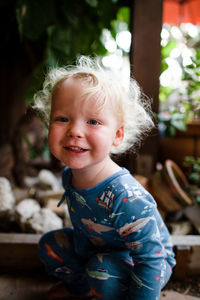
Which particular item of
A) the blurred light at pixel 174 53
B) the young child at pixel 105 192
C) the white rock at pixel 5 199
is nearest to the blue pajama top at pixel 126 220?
the young child at pixel 105 192

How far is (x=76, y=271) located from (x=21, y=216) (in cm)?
45

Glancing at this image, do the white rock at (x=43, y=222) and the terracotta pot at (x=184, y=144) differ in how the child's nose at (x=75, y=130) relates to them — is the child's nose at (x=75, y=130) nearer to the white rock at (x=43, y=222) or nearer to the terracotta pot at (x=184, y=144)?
the white rock at (x=43, y=222)

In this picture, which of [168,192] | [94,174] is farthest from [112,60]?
[94,174]

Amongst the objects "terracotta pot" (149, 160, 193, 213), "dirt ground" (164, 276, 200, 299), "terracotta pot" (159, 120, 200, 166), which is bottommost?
"dirt ground" (164, 276, 200, 299)

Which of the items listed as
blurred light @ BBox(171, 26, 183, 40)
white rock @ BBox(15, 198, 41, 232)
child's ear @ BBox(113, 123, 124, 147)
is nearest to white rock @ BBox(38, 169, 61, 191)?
white rock @ BBox(15, 198, 41, 232)

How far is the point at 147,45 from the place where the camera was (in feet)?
6.05

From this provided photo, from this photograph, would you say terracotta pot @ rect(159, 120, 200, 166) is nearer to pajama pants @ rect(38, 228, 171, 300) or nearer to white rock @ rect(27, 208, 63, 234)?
white rock @ rect(27, 208, 63, 234)

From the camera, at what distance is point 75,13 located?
7.07 ft

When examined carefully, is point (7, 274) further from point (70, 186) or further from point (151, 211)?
point (151, 211)

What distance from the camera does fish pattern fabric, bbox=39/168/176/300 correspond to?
88cm

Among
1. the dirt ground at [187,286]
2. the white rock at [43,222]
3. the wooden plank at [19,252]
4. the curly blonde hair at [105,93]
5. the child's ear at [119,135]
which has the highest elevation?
the curly blonde hair at [105,93]

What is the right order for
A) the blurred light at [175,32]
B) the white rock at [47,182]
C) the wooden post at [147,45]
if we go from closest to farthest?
the wooden post at [147,45] → the white rock at [47,182] → the blurred light at [175,32]

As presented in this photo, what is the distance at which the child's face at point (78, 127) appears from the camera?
2.91 ft

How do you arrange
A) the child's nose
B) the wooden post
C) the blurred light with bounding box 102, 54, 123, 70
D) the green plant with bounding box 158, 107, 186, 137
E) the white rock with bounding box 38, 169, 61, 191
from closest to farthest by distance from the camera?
the child's nose < the wooden post < the green plant with bounding box 158, 107, 186, 137 < the white rock with bounding box 38, 169, 61, 191 < the blurred light with bounding box 102, 54, 123, 70
